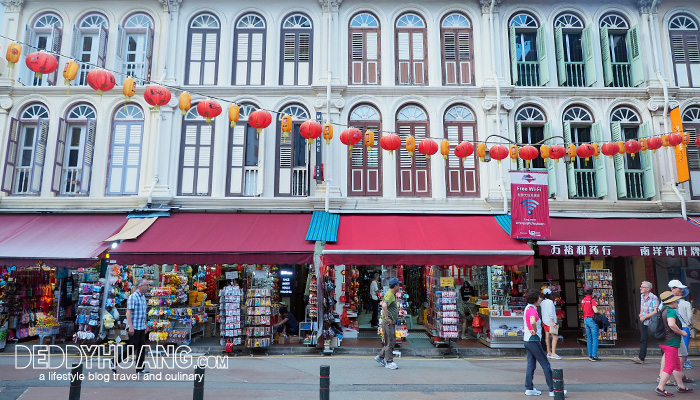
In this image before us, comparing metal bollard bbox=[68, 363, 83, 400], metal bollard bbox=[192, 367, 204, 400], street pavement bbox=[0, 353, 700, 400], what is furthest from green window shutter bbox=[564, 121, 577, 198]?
metal bollard bbox=[68, 363, 83, 400]

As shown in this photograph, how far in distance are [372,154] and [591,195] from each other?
20.3ft

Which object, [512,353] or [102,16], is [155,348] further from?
[102,16]

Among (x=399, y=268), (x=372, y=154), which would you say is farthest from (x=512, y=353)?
(x=372, y=154)

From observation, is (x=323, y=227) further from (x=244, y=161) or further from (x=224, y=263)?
(x=244, y=161)

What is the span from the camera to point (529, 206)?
35.9 ft

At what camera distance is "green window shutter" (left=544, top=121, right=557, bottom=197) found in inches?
503

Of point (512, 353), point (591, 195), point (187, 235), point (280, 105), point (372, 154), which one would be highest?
point (280, 105)

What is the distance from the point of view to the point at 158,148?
12875 mm

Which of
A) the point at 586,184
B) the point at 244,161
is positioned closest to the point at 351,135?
the point at 244,161

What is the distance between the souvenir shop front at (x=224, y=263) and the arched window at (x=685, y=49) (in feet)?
38.1

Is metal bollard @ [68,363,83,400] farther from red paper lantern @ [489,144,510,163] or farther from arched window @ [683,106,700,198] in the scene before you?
arched window @ [683,106,700,198]

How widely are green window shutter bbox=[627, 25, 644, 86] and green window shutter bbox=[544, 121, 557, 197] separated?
3.02 metres

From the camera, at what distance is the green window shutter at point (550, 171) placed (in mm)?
12773

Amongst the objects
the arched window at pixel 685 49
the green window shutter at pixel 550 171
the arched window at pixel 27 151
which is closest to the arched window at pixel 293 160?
the arched window at pixel 27 151
